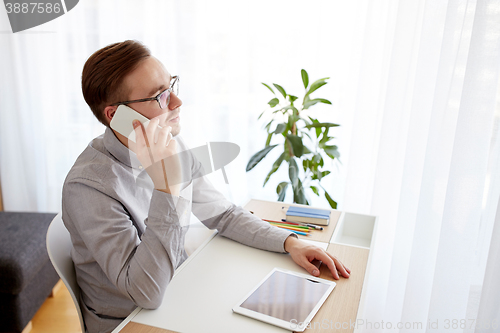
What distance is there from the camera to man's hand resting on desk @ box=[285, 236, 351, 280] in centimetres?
108

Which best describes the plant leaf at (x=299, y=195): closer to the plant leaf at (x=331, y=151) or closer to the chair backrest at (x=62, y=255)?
the plant leaf at (x=331, y=151)

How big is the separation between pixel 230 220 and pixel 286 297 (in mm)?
384

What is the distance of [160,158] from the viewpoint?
1006 mm

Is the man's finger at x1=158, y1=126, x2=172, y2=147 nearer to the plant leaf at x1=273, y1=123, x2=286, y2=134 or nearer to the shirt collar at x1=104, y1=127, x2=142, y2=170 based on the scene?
the shirt collar at x1=104, y1=127, x2=142, y2=170

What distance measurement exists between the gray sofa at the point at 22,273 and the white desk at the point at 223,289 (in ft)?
3.50

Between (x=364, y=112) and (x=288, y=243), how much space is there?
3.75 feet

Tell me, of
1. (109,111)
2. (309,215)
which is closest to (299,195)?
(309,215)

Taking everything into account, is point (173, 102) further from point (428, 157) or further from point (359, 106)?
point (359, 106)

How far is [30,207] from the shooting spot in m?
2.78

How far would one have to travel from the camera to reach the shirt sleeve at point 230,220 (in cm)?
121

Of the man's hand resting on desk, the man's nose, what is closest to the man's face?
the man's nose

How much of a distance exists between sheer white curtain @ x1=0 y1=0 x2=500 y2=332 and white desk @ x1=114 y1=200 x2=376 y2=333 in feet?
1.35

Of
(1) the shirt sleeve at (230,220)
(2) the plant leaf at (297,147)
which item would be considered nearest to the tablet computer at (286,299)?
(1) the shirt sleeve at (230,220)

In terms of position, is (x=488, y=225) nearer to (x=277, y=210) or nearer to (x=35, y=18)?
(x=277, y=210)
